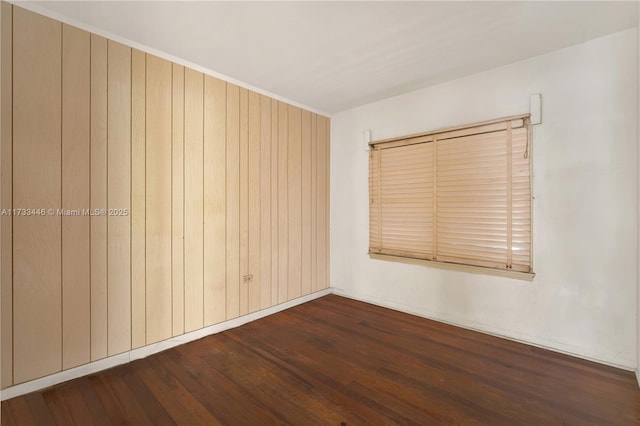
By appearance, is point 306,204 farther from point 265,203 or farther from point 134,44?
point 134,44

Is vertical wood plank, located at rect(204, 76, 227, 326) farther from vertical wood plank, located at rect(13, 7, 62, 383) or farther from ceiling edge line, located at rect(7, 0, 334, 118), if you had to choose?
vertical wood plank, located at rect(13, 7, 62, 383)

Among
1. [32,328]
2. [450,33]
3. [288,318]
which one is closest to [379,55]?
[450,33]

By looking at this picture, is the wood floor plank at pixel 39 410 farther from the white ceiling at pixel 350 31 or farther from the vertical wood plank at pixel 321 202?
the vertical wood plank at pixel 321 202

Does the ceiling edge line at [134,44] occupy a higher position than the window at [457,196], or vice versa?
the ceiling edge line at [134,44]

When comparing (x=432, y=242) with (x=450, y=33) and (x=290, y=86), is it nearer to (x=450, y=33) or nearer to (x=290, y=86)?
(x=450, y=33)

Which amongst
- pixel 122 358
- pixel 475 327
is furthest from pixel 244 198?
pixel 475 327

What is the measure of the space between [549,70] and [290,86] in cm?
255

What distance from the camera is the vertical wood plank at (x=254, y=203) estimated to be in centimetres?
332

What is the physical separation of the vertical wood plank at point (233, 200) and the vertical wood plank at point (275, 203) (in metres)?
0.48

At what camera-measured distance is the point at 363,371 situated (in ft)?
7.45

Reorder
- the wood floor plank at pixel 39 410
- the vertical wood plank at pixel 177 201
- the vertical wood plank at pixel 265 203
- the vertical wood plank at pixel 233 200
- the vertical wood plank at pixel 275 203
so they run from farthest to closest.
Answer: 1. the vertical wood plank at pixel 275 203
2. the vertical wood plank at pixel 265 203
3. the vertical wood plank at pixel 233 200
4. the vertical wood plank at pixel 177 201
5. the wood floor plank at pixel 39 410

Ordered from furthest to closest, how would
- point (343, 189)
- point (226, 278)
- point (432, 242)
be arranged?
point (343, 189), point (432, 242), point (226, 278)

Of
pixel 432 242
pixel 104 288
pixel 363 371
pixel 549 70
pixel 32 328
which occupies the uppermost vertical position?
pixel 549 70

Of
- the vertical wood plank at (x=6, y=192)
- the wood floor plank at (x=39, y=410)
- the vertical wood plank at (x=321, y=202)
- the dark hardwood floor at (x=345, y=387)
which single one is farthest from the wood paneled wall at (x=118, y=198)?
the vertical wood plank at (x=321, y=202)
